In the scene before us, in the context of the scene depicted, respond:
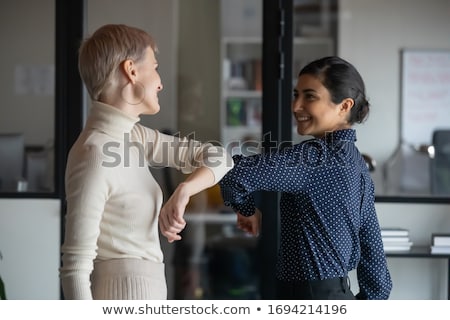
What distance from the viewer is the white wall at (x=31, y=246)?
3.07 meters

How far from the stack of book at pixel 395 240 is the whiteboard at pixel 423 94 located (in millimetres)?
507

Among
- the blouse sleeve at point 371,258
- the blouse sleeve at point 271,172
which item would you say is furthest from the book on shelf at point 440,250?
the blouse sleeve at point 271,172

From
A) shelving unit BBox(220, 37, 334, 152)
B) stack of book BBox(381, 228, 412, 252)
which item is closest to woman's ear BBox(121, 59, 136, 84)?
stack of book BBox(381, 228, 412, 252)

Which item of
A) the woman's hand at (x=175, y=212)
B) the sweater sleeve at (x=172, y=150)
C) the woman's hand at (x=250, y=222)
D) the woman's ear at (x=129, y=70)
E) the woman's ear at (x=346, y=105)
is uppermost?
the woman's ear at (x=129, y=70)

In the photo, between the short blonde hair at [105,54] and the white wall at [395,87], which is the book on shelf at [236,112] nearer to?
the white wall at [395,87]

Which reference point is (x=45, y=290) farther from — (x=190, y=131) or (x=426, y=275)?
(x=426, y=275)

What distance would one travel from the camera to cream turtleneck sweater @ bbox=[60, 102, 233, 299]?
141 cm

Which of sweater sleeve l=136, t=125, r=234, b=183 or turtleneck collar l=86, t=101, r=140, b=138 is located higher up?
turtleneck collar l=86, t=101, r=140, b=138

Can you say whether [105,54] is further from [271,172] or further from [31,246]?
[31,246]

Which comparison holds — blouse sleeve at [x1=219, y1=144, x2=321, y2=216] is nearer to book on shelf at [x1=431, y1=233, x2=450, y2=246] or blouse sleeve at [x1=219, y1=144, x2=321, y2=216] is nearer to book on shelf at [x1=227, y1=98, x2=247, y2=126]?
book on shelf at [x1=431, y1=233, x2=450, y2=246]

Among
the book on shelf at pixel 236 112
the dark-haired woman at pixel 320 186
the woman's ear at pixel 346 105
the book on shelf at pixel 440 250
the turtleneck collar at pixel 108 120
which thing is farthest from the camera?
the book on shelf at pixel 236 112

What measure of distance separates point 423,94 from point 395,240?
739 millimetres
